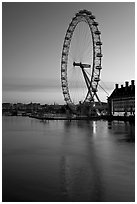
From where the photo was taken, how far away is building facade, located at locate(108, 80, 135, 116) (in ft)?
116

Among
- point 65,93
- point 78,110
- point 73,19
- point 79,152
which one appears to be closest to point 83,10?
point 73,19

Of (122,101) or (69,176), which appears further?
(122,101)

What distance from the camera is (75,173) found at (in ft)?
22.5

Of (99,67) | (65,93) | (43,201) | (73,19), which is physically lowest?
(43,201)

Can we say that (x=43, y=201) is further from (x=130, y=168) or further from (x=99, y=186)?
(x=130, y=168)

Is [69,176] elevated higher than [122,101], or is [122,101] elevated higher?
[122,101]

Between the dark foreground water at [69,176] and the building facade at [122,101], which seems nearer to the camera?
the dark foreground water at [69,176]

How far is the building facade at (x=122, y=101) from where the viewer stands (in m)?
35.5

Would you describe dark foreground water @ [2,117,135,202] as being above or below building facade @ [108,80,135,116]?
below

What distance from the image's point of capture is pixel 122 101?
3762cm

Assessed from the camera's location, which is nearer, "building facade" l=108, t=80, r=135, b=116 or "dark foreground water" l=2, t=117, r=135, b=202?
"dark foreground water" l=2, t=117, r=135, b=202

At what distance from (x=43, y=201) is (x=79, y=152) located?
5309mm

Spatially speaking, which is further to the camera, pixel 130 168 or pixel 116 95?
pixel 116 95

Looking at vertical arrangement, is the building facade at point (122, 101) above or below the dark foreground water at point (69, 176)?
above
